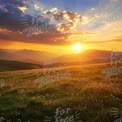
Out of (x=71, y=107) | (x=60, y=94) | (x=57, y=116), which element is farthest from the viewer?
(x=60, y=94)

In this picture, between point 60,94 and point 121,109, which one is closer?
point 121,109

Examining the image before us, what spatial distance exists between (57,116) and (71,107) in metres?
1.48

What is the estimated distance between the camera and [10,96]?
832 inches

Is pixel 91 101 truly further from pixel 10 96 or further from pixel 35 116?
pixel 10 96

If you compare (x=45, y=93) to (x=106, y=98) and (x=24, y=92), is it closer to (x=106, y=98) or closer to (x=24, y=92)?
(x=24, y=92)

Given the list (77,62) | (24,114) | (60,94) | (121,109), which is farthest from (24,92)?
(77,62)

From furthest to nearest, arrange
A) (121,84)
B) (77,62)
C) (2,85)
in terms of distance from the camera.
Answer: (77,62) → (2,85) → (121,84)

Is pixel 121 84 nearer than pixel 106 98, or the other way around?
pixel 106 98

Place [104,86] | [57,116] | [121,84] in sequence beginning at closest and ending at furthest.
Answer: [57,116] < [104,86] < [121,84]

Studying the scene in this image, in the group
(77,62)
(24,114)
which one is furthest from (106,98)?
(77,62)

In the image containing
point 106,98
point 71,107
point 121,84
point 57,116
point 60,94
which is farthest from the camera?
point 121,84

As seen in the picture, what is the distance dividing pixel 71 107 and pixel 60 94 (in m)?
2.98

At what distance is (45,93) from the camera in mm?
21641

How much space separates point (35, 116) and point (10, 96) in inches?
184
